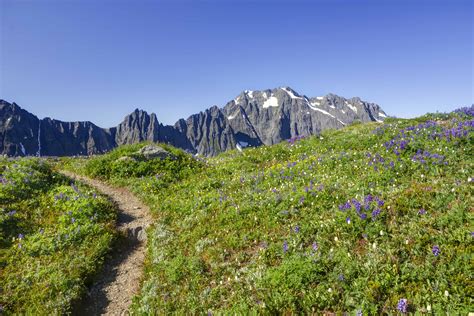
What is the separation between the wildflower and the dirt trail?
668cm

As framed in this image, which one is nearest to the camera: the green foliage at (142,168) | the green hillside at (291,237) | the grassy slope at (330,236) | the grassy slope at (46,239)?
the grassy slope at (330,236)

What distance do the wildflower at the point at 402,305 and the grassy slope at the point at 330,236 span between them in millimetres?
163

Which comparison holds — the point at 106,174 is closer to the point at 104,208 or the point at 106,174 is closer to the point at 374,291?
the point at 104,208

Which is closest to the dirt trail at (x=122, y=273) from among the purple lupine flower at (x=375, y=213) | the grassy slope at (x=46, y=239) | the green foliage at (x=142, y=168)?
the grassy slope at (x=46, y=239)

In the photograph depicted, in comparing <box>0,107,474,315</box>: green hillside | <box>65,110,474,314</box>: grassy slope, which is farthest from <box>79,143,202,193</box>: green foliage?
<box>65,110,474,314</box>: grassy slope

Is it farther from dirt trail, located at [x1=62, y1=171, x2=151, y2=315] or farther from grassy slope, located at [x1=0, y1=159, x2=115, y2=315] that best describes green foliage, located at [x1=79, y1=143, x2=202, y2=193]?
dirt trail, located at [x1=62, y1=171, x2=151, y2=315]

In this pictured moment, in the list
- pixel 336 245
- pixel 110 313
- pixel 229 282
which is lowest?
pixel 110 313

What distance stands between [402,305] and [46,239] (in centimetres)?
1132

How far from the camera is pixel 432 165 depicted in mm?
10469

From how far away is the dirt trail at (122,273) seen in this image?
8.20 meters

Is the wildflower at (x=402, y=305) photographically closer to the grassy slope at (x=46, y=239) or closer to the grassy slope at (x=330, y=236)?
the grassy slope at (x=330, y=236)

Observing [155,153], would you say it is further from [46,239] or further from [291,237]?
[291,237]

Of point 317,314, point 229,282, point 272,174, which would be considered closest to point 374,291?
point 317,314

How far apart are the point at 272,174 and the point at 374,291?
8.24m
